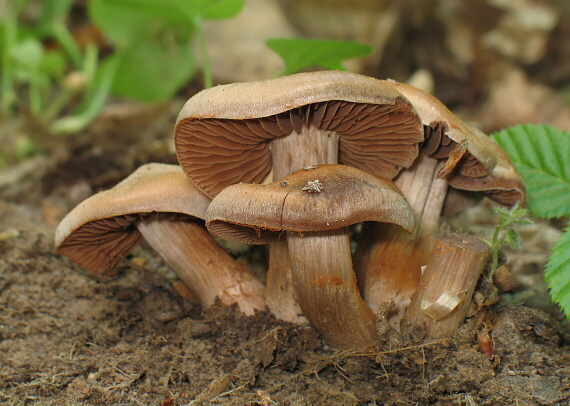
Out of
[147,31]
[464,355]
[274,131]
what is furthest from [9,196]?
[464,355]

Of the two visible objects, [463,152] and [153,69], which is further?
[153,69]

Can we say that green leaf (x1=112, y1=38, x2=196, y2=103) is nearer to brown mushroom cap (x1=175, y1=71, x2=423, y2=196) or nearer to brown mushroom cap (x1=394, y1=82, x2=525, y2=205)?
brown mushroom cap (x1=175, y1=71, x2=423, y2=196)

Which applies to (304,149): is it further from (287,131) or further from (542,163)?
(542,163)

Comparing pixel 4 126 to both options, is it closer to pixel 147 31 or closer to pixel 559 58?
pixel 147 31

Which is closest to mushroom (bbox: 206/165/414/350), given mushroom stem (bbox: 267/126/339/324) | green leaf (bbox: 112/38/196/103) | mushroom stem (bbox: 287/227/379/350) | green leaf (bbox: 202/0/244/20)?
mushroom stem (bbox: 287/227/379/350)

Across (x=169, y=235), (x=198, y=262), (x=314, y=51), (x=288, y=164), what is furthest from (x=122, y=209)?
(x=314, y=51)

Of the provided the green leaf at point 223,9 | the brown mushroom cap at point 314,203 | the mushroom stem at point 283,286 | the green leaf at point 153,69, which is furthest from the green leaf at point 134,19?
the brown mushroom cap at point 314,203
